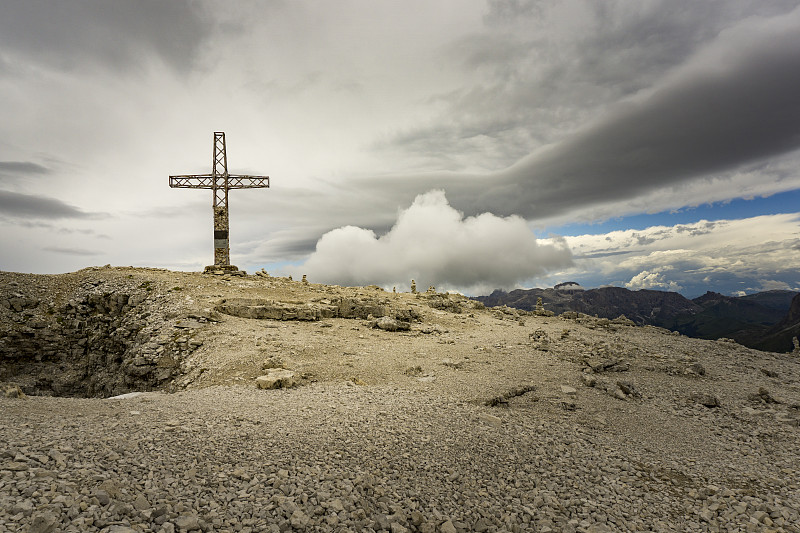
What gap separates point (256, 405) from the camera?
536 inches

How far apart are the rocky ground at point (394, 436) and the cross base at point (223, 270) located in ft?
45.7

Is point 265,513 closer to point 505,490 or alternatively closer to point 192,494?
point 192,494

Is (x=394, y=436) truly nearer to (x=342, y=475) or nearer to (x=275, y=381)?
(x=342, y=475)

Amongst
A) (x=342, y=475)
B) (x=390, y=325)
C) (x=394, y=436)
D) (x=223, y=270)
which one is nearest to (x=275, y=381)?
(x=394, y=436)

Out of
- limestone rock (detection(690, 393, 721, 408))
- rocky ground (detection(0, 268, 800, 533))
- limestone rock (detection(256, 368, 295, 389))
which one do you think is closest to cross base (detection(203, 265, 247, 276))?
rocky ground (detection(0, 268, 800, 533))

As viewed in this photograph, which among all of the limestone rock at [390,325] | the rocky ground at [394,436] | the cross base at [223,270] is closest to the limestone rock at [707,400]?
the rocky ground at [394,436]

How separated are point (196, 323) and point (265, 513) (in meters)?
21.8

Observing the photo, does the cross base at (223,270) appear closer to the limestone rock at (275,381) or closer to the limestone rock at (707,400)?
the limestone rock at (275,381)

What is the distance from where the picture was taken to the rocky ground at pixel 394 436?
24.5 ft

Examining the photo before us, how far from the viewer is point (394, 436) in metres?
11.0

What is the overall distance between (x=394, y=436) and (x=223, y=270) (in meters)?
37.1

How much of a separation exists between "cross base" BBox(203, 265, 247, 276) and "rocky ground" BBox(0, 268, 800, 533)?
13931mm

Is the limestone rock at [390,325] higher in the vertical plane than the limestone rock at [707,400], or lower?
higher

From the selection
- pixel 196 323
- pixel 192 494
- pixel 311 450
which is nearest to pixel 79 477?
pixel 192 494
